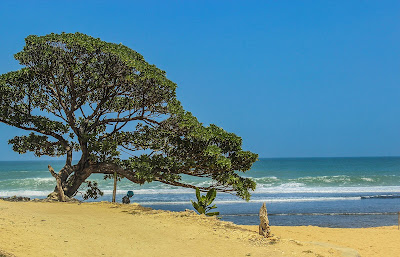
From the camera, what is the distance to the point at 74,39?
44.0 feet

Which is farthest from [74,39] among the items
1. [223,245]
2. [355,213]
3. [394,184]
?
[394,184]

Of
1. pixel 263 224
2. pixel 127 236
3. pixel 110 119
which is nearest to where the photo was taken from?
pixel 127 236

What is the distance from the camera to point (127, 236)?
9867 mm

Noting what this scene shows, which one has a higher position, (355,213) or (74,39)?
(74,39)

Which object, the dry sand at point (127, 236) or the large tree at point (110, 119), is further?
the large tree at point (110, 119)

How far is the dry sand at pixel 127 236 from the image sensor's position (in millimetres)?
8648

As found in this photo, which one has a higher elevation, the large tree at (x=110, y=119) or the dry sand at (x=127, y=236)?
the large tree at (x=110, y=119)

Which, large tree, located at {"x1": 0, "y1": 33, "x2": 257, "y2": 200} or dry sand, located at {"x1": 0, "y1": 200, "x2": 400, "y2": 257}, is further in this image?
large tree, located at {"x1": 0, "y1": 33, "x2": 257, "y2": 200}

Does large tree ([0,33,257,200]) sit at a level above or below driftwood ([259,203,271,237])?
above

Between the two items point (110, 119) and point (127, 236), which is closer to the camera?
point (127, 236)

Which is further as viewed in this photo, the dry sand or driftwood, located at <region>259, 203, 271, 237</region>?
driftwood, located at <region>259, 203, 271, 237</region>

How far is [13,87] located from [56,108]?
5.56 ft

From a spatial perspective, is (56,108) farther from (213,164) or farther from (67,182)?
(213,164)

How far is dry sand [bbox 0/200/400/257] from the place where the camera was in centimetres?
865
